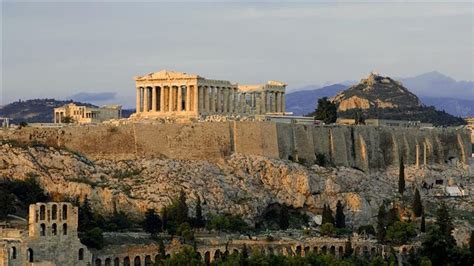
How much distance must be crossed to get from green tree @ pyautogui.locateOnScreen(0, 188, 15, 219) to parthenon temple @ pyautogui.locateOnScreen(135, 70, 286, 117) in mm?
25199

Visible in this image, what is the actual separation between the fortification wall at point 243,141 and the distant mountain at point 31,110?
63.0m

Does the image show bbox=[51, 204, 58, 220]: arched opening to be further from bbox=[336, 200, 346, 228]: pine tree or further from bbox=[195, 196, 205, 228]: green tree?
bbox=[336, 200, 346, 228]: pine tree

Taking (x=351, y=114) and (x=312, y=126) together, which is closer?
(x=312, y=126)

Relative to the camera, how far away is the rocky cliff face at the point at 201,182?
87938mm

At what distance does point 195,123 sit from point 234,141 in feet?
9.90

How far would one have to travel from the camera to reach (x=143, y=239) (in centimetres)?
8119

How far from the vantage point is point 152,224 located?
84312 millimetres

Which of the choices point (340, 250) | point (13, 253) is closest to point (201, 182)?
point (340, 250)

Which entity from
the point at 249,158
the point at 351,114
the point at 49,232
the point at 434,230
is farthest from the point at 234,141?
the point at 351,114

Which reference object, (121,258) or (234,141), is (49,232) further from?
(234,141)

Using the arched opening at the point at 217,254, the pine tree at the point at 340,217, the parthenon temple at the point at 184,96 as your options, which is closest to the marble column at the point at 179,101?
the parthenon temple at the point at 184,96

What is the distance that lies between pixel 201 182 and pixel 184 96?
15027 mm

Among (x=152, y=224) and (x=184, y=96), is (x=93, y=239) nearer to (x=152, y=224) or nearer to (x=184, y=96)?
(x=152, y=224)

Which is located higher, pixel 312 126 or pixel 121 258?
pixel 312 126
